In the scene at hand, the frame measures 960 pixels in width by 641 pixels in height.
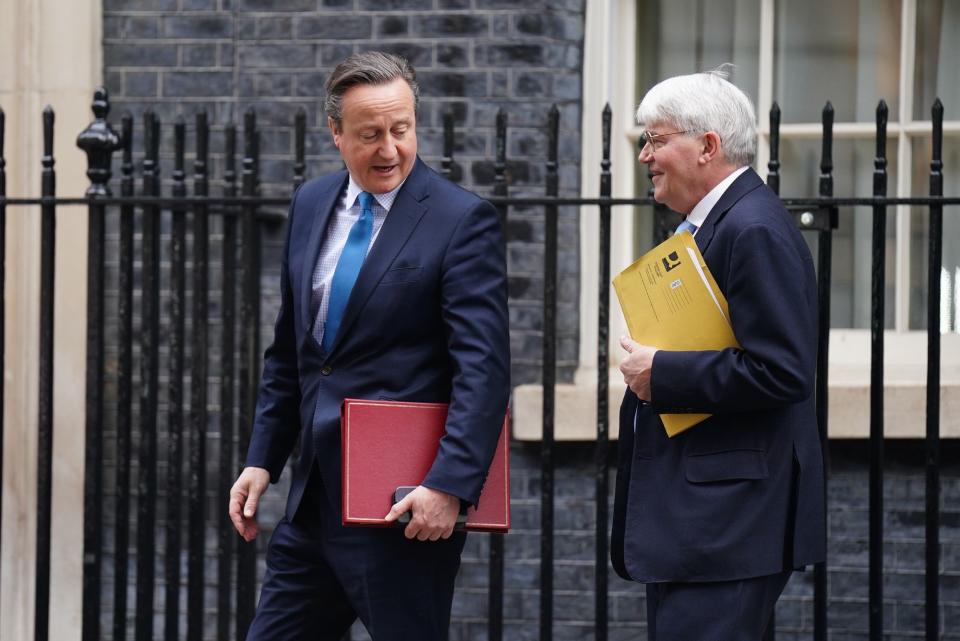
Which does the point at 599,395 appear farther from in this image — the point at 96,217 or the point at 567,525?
the point at 96,217

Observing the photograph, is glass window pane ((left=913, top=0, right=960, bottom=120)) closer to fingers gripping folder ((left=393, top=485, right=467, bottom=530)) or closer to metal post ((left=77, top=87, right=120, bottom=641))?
metal post ((left=77, top=87, right=120, bottom=641))

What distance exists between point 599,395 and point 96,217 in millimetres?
1660

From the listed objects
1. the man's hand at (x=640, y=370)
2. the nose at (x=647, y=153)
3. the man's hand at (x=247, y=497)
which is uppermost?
the nose at (x=647, y=153)

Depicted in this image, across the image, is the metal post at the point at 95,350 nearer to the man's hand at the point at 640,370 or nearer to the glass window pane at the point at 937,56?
the man's hand at the point at 640,370

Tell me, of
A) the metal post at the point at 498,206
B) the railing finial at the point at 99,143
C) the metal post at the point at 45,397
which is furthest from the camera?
the metal post at the point at 45,397

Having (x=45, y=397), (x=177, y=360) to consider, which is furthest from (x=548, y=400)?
(x=45, y=397)

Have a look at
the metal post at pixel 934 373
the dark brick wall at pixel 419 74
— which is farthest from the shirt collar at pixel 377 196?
the dark brick wall at pixel 419 74

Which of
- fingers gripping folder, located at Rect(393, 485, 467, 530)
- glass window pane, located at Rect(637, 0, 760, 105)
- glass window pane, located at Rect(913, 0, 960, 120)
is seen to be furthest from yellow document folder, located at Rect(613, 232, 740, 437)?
glass window pane, located at Rect(913, 0, 960, 120)

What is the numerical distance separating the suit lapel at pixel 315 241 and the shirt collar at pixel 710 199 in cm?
76

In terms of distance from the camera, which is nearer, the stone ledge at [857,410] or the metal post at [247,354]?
the metal post at [247,354]

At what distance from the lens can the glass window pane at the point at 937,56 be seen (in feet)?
17.2

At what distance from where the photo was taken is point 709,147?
2.81m

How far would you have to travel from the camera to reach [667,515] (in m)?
2.79

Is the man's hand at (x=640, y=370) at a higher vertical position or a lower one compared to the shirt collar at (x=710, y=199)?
lower
